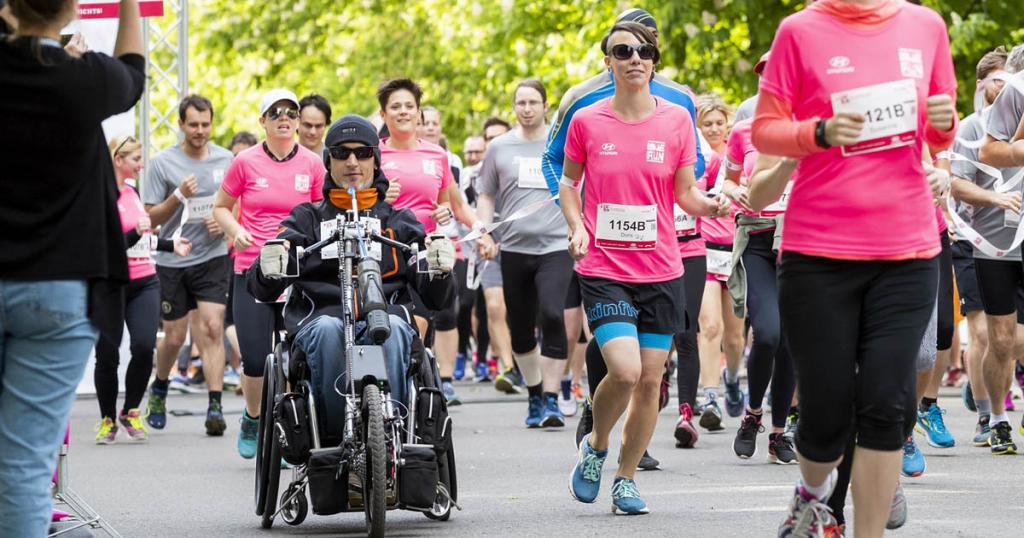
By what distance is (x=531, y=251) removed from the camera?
12.7 m

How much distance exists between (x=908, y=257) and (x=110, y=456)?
23.2 ft

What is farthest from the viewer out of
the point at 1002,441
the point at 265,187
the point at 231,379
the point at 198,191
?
the point at 231,379

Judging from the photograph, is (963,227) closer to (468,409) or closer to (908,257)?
(908,257)

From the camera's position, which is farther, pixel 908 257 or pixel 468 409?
pixel 468 409

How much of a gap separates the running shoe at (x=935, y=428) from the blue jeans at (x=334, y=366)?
4.00m

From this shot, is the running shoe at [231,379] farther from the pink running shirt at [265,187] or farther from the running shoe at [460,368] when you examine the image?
the pink running shirt at [265,187]

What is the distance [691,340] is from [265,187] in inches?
105

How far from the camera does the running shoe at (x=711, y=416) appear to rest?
12109 millimetres

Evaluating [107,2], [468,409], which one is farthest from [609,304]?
[107,2]

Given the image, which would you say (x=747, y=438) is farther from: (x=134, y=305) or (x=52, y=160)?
(x=52, y=160)

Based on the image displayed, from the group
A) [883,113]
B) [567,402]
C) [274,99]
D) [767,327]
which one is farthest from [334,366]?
[567,402]

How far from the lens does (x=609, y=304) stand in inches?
321

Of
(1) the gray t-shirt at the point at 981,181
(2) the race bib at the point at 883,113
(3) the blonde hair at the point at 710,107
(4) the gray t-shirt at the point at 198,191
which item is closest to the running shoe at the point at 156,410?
(4) the gray t-shirt at the point at 198,191

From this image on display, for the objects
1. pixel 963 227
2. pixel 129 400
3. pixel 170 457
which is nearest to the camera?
pixel 963 227
